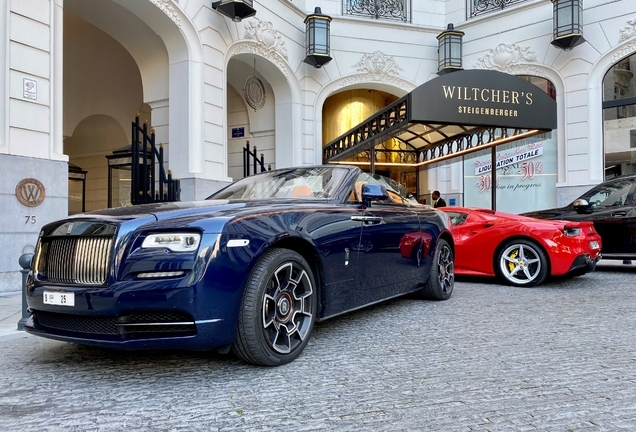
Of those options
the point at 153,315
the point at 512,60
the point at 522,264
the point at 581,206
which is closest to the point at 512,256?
the point at 522,264

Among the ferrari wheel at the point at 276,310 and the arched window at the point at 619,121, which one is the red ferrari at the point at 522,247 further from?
the arched window at the point at 619,121

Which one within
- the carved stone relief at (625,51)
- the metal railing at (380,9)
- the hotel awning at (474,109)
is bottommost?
the hotel awning at (474,109)

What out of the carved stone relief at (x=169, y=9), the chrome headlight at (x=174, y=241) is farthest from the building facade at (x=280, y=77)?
the chrome headlight at (x=174, y=241)

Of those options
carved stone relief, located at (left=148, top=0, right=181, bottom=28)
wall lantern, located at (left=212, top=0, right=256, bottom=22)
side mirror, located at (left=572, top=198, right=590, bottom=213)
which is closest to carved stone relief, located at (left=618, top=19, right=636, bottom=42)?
side mirror, located at (left=572, top=198, right=590, bottom=213)

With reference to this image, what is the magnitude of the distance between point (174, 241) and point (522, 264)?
563 cm

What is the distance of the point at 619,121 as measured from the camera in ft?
45.0

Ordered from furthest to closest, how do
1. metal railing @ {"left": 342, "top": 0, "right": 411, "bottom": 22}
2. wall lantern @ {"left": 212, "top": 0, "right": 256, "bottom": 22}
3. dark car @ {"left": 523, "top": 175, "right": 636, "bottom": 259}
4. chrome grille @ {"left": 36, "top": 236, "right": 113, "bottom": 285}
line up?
metal railing @ {"left": 342, "top": 0, "right": 411, "bottom": 22} → wall lantern @ {"left": 212, "top": 0, "right": 256, "bottom": 22} → dark car @ {"left": 523, "top": 175, "right": 636, "bottom": 259} → chrome grille @ {"left": 36, "top": 236, "right": 113, "bottom": 285}

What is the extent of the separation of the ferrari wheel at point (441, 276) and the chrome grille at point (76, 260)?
3.63 m

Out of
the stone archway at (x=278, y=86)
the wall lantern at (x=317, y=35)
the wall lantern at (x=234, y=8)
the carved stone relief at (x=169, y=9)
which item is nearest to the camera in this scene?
the carved stone relief at (x=169, y=9)

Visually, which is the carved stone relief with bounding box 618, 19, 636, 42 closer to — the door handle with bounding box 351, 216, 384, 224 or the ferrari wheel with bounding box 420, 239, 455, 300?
the ferrari wheel with bounding box 420, 239, 455, 300

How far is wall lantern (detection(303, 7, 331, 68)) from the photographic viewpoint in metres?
13.4

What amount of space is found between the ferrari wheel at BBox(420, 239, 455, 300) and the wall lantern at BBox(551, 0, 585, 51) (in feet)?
34.3

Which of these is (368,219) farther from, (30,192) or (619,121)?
(619,121)

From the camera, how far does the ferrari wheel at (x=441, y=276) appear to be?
213 inches
